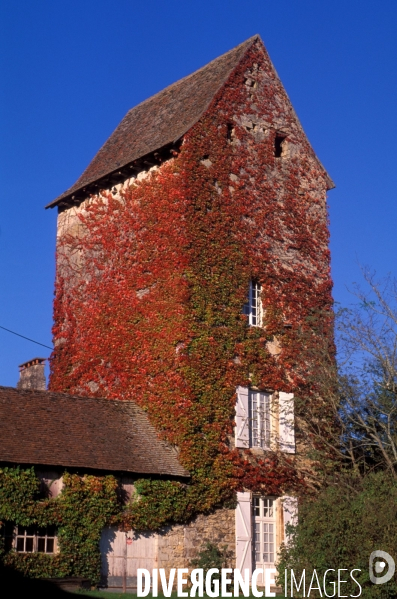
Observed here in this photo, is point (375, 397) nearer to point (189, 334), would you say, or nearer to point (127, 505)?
point (189, 334)

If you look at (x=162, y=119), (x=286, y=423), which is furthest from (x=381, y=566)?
(x=162, y=119)

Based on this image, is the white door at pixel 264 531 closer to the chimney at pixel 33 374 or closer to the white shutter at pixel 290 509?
the white shutter at pixel 290 509

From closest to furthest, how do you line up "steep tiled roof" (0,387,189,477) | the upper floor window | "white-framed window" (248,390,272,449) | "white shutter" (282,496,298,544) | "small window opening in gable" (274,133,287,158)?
"steep tiled roof" (0,387,189,477), the upper floor window, "white shutter" (282,496,298,544), "white-framed window" (248,390,272,449), "small window opening in gable" (274,133,287,158)

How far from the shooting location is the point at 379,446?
23312mm

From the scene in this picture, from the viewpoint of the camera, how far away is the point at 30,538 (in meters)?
19.4

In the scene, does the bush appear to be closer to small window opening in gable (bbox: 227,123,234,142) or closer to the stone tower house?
the stone tower house

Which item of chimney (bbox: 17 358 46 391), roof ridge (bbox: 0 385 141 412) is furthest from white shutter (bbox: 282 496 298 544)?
chimney (bbox: 17 358 46 391)

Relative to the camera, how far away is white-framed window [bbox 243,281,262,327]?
979 inches

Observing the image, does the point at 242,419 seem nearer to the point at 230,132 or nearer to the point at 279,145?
the point at 230,132

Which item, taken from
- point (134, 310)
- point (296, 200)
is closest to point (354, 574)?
point (134, 310)

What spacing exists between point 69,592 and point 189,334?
709 cm

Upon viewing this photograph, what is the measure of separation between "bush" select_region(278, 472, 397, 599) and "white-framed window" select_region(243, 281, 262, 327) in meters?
5.97

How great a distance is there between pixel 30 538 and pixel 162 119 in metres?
13.7

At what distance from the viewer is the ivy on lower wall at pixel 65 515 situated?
62.3 ft
